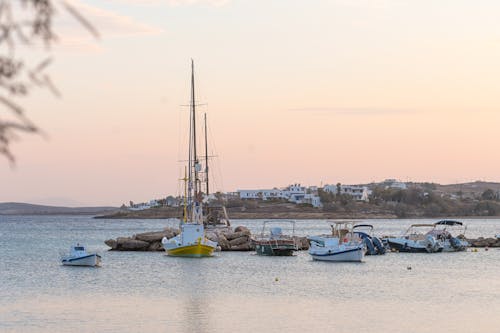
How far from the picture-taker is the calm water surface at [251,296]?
29609 mm

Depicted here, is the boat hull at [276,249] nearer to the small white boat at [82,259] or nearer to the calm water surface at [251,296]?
the calm water surface at [251,296]

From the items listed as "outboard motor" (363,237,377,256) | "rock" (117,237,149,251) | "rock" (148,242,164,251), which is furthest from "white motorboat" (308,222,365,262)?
"rock" (117,237,149,251)

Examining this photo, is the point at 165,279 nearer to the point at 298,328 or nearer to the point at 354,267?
the point at 354,267

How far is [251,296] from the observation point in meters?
38.6

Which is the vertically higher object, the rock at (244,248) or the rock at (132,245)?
the rock at (132,245)

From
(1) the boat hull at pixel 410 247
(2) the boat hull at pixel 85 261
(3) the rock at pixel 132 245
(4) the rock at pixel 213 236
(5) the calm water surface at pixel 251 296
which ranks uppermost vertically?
(4) the rock at pixel 213 236

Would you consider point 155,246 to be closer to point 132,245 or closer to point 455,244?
point 132,245

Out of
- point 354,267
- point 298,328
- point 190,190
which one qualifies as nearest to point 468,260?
point 354,267

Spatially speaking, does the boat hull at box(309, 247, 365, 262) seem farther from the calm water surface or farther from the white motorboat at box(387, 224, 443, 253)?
the white motorboat at box(387, 224, 443, 253)

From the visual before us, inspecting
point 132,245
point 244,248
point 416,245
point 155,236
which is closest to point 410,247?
point 416,245

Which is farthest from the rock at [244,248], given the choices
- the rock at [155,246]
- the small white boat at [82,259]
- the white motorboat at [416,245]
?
the small white boat at [82,259]

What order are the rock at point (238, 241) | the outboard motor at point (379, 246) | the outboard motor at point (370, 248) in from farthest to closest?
the rock at point (238, 241) < the outboard motor at point (379, 246) < the outboard motor at point (370, 248)

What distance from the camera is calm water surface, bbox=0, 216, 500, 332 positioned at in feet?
97.1

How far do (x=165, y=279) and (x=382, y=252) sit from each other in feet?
84.0
